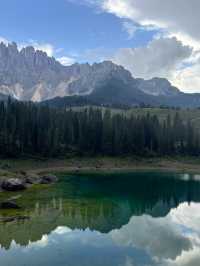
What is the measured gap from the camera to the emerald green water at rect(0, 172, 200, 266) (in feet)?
136

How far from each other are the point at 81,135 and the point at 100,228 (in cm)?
11526

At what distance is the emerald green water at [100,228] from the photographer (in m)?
41.5

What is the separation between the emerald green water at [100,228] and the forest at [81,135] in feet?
188

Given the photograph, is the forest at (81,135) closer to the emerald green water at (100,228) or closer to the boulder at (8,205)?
the emerald green water at (100,228)

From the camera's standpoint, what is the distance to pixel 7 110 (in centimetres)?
16338

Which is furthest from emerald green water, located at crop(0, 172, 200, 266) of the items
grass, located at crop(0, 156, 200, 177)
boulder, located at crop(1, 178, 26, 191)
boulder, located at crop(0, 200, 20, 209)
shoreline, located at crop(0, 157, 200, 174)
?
Result: grass, located at crop(0, 156, 200, 177)

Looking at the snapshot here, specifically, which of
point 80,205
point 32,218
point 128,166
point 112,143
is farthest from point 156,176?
point 32,218

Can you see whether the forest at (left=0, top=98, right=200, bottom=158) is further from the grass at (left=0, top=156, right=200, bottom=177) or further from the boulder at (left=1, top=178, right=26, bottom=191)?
the boulder at (left=1, top=178, right=26, bottom=191)

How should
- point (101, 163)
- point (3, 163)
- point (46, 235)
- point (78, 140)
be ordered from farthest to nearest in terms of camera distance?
point (78, 140) < point (101, 163) < point (3, 163) < point (46, 235)

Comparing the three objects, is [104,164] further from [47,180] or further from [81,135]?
[47,180]

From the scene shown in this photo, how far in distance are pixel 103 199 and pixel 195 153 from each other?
4453 inches

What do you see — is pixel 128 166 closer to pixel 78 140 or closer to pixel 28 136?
pixel 78 140

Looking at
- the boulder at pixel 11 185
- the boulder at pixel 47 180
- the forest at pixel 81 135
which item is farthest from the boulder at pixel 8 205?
the forest at pixel 81 135

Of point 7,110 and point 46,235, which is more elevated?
point 7,110
